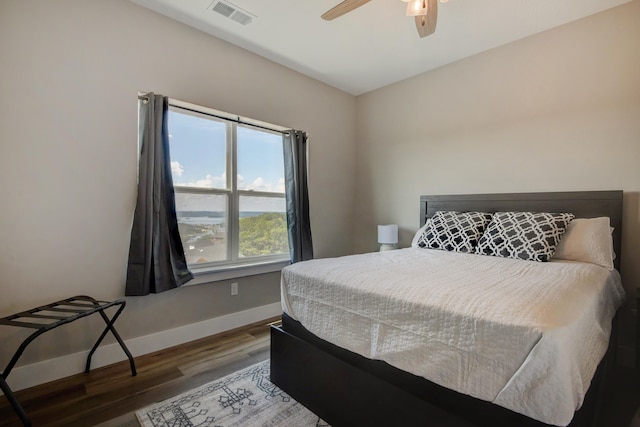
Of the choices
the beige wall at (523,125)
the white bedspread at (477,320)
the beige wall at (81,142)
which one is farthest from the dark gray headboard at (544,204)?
the beige wall at (81,142)

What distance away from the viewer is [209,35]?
104 inches

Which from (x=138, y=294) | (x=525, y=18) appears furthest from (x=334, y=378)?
(x=525, y=18)

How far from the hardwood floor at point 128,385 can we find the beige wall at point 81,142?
236mm

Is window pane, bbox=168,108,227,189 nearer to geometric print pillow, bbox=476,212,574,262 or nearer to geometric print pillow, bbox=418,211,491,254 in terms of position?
geometric print pillow, bbox=418,211,491,254

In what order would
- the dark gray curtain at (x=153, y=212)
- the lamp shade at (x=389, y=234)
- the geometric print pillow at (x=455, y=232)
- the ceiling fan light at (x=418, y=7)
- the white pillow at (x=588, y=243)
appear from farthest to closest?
1. the lamp shade at (x=389, y=234)
2. the geometric print pillow at (x=455, y=232)
3. the dark gray curtain at (x=153, y=212)
4. the white pillow at (x=588, y=243)
5. the ceiling fan light at (x=418, y=7)

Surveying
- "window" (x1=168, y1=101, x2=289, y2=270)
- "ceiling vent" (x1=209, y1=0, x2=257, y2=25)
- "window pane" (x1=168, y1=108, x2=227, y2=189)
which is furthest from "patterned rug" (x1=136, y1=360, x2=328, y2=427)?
"ceiling vent" (x1=209, y1=0, x2=257, y2=25)

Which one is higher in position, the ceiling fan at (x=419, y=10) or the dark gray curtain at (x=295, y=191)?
the ceiling fan at (x=419, y=10)

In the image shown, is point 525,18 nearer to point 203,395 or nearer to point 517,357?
point 517,357

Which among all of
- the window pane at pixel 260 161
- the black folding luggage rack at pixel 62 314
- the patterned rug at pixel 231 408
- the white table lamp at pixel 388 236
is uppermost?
the window pane at pixel 260 161

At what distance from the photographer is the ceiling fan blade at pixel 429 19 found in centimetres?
176

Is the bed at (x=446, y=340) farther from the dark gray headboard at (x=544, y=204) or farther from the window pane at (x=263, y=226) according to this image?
the window pane at (x=263, y=226)

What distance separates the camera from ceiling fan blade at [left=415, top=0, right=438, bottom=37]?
176 cm

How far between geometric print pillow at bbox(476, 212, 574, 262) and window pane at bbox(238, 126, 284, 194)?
2.09 meters

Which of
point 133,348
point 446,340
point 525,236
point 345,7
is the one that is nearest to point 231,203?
point 133,348
